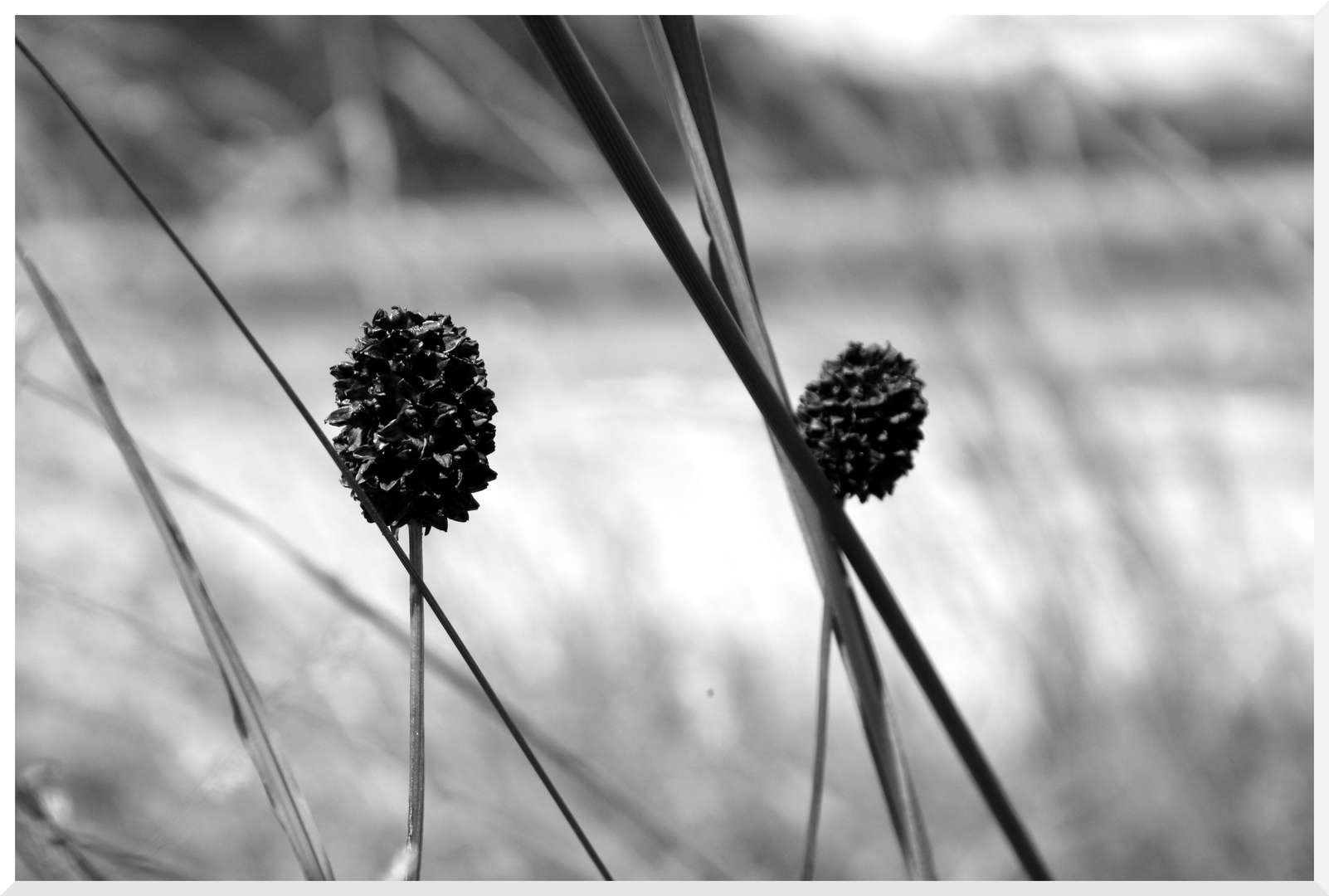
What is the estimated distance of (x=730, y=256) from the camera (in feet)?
0.74

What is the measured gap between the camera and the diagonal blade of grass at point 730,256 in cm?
22

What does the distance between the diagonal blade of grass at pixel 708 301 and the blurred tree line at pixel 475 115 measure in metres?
0.44

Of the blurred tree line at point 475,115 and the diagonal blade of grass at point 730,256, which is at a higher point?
the blurred tree line at point 475,115

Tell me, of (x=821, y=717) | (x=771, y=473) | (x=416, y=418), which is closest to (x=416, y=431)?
(x=416, y=418)

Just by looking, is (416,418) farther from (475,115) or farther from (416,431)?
(475,115)

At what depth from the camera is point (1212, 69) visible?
0.94 meters

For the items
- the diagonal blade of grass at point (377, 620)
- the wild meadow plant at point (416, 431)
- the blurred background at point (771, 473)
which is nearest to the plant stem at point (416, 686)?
the wild meadow plant at point (416, 431)

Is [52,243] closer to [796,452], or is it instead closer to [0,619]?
[0,619]

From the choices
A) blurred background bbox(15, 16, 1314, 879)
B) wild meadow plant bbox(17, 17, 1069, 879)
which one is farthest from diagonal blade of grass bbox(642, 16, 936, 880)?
blurred background bbox(15, 16, 1314, 879)

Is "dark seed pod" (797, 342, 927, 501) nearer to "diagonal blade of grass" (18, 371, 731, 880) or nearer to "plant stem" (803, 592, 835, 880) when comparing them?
"plant stem" (803, 592, 835, 880)

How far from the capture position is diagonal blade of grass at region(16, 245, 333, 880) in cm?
23

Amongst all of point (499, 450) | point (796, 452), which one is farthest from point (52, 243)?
point (796, 452)

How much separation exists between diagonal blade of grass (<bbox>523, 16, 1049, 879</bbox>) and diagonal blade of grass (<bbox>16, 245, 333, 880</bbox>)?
12 centimetres

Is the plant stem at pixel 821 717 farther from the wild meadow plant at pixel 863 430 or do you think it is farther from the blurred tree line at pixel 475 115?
the blurred tree line at pixel 475 115
